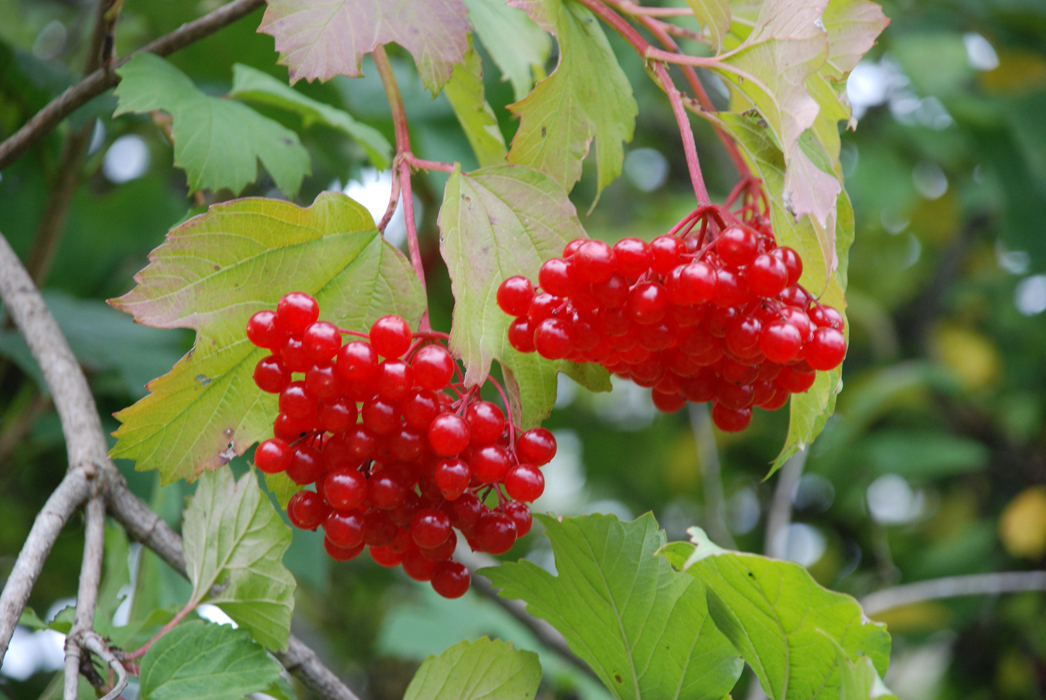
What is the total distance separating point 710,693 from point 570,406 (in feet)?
7.83

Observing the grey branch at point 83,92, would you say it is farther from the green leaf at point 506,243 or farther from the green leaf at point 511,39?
the green leaf at point 506,243

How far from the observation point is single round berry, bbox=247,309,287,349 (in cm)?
81

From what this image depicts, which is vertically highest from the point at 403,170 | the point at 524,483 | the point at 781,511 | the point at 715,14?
the point at 715,14

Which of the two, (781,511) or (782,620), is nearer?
(782,620)

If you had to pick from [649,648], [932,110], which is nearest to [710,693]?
[649,648]

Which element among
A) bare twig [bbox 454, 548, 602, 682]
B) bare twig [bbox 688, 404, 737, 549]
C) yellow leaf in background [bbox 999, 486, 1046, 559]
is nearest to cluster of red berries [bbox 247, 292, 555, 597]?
bare twig [bbox 454, 548, 602, 682]

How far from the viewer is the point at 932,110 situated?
2.94 metres

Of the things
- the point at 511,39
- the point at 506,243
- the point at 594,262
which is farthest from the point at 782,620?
the point at 511,39

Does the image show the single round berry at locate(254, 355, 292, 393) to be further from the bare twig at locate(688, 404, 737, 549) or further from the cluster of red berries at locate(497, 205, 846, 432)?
the bare twig at locate(688, 404, 737, 549)

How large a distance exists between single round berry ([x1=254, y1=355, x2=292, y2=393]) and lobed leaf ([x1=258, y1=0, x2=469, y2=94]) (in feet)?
0.90

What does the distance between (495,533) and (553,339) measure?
199 mm

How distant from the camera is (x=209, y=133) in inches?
48.2

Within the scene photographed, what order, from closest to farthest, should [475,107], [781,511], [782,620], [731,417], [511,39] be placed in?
[782,620], [731,417], [475,107], [511,39], [781,511]

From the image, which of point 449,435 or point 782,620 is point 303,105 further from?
point 782,620
